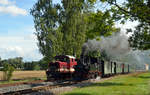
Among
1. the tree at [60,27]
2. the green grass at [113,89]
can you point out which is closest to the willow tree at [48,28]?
the tree at [60,27]

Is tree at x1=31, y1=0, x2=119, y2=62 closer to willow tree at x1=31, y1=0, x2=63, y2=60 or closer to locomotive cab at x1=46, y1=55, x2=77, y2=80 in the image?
willow tree at x1=31, y1=0, x2=63, y2=60

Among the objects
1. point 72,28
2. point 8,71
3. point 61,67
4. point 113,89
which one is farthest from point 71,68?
point 72,28

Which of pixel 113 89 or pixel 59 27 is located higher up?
pixel 59 27

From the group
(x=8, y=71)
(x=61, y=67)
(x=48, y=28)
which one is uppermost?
(x=48, y=28)

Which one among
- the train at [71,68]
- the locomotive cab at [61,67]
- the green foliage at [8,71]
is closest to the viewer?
the locomotive cab at [61,67]

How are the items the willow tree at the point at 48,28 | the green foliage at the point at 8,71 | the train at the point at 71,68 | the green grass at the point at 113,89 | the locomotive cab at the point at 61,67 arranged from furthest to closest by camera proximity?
the willow tree at the point at 48,28, the green foliage at the point at 8,71, the train at the point at 71,68, the locomotive cab at the point at 61,67, the green grass at the point at 113,89

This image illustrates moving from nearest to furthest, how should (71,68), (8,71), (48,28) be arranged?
(71,68) < (8,71) < (48,28)

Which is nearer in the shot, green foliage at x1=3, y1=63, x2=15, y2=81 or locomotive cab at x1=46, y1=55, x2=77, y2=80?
locomotive cab at x1=46, y1=55, x2=77, y2=80

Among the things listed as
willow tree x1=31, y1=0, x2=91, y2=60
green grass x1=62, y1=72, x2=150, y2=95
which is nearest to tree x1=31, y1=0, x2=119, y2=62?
willow tree x1=31, y1=0, x2=91, y2=60

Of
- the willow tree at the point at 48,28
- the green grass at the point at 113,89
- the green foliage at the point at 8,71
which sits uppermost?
the willow tree at the point at 48,28

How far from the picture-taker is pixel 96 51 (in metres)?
42.3

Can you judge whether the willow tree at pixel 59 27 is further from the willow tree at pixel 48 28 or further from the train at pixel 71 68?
the train at pixel 71 68

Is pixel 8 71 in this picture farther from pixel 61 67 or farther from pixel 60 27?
pixel 60 27

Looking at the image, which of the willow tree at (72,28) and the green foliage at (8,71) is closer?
the green foliage at (8,71)
